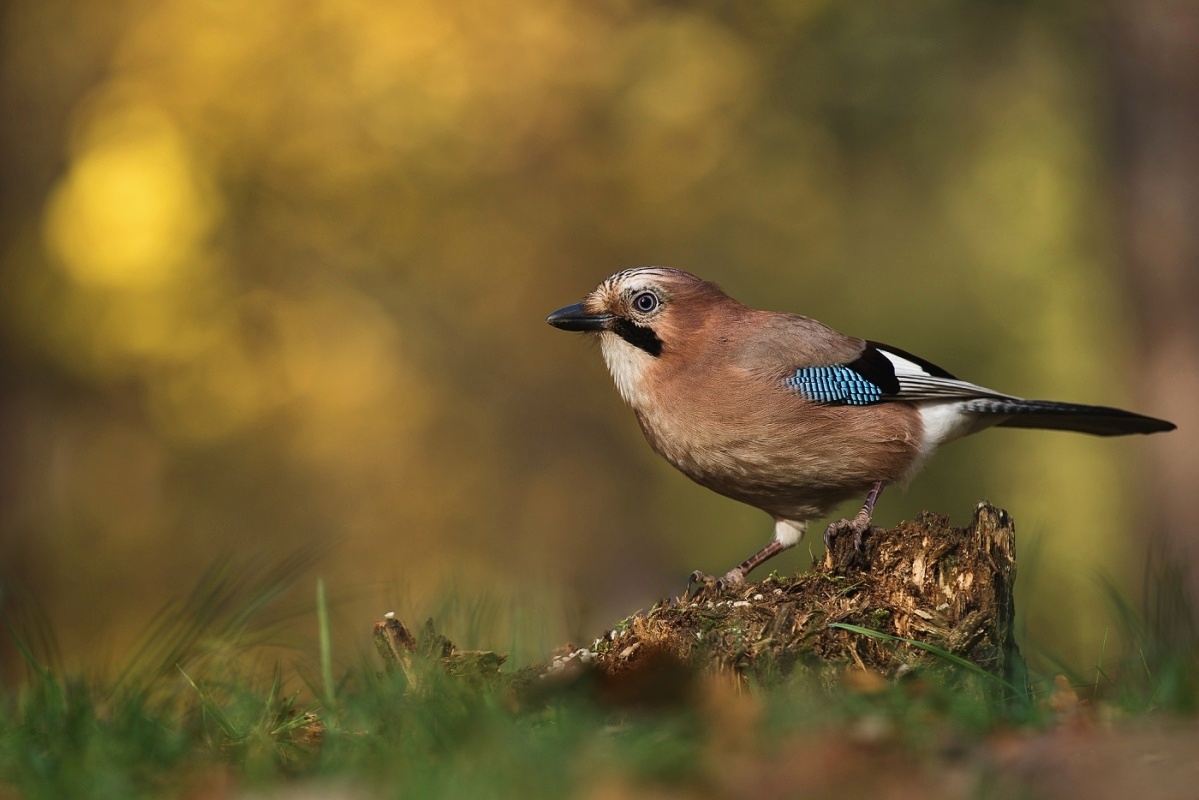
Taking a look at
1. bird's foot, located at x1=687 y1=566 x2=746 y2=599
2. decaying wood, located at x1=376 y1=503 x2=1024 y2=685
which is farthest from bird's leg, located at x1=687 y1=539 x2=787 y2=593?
decaying wood, located at x1=376 y1=503 x2=1024 y2=685

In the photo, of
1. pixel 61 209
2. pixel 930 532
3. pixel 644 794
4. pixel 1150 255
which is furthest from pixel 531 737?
pixel 61 209

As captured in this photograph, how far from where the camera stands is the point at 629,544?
1708cm

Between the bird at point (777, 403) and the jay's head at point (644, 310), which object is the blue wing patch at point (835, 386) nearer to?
the bird at point (777, 403)

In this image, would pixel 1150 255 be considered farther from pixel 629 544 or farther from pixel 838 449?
pixel 629 544

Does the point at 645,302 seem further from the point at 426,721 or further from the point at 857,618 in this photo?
the point at 426,721

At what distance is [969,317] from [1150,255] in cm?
883

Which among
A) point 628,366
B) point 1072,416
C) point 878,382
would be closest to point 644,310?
point 628,366

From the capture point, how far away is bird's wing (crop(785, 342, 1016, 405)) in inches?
232

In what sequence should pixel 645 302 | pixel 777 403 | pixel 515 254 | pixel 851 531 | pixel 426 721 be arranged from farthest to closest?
pixel 515 254, pixel 645 302, pixel 777 403, pixel 851 531, pixel 426 721

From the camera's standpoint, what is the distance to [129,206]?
41.3 feet

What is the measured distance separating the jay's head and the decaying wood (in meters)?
1.59

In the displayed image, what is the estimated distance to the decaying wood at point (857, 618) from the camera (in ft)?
14.6

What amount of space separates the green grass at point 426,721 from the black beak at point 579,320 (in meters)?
1.83

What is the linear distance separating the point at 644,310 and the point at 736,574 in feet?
4.26
